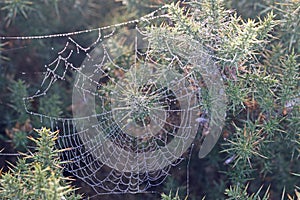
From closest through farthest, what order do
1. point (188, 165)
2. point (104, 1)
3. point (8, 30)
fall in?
point (188, 165)
point (8, 30)
point (104, 1)

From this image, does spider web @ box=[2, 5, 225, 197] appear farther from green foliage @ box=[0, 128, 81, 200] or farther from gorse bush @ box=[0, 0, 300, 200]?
green foliage @ box=[0, 128, 81, 200]

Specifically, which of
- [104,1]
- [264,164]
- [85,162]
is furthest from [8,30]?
[264,164]

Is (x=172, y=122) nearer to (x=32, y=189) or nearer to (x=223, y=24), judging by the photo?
(x=223, y=24)

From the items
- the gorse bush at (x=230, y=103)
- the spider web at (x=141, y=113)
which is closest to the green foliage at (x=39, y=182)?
Result: the gorse bush at (x=230, y=103)

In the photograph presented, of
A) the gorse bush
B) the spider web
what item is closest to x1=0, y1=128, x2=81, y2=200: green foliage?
the gorse bush

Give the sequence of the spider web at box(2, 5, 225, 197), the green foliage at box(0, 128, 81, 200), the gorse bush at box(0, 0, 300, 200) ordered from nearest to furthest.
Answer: the green foliage at box(0, 128, 81, 200) < the gorse bush at box(0, 0, 300, 200) < the spider web at box(2, 5, 225, 197)

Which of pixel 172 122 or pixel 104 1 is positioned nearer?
pixel 172 122
